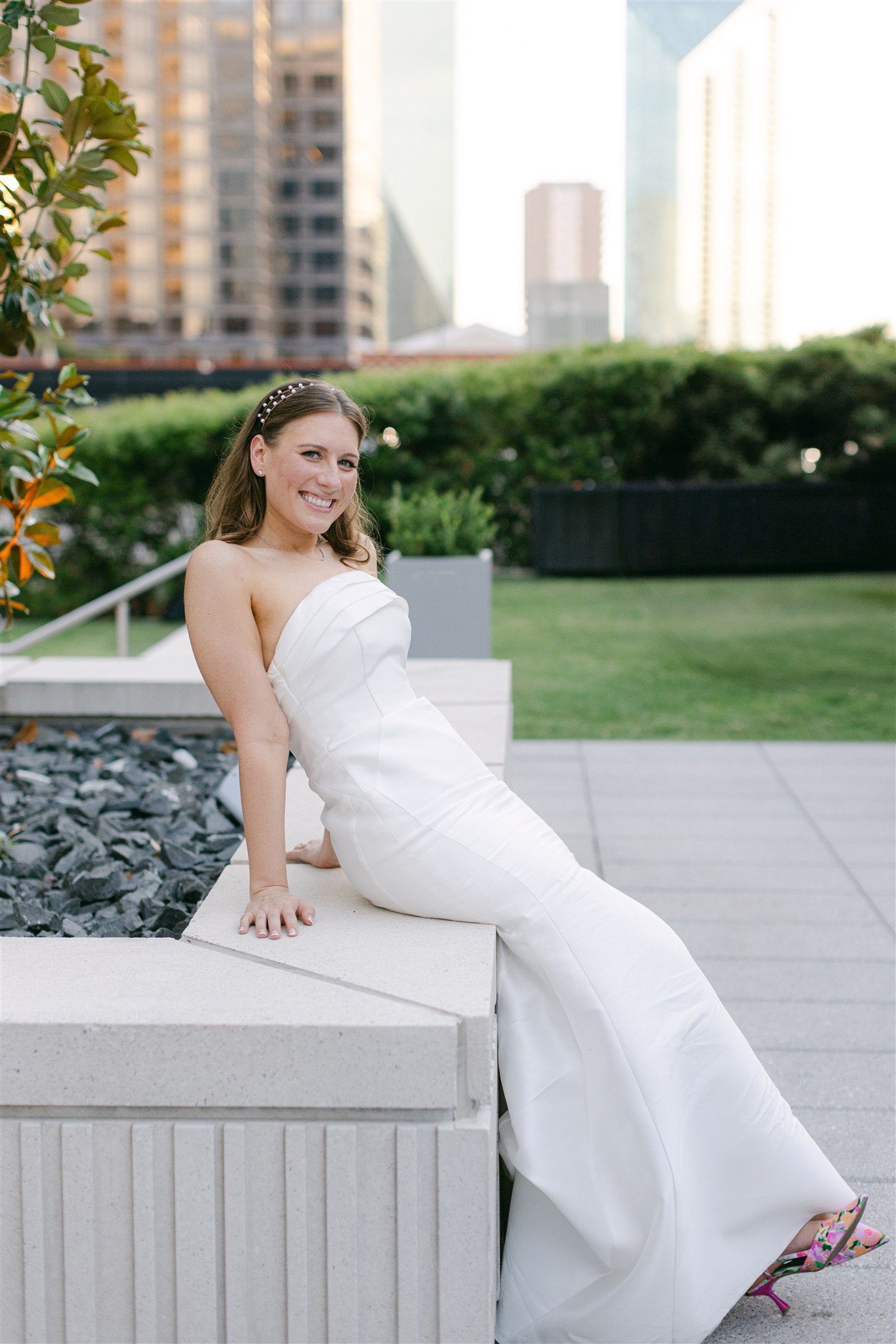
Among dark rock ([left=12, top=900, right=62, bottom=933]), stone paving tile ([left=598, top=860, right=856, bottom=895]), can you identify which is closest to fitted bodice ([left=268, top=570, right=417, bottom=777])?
dark rock ([left=12, top=900, right=62, bottom=933])

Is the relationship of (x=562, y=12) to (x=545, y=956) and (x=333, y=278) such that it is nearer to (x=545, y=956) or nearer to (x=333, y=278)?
(x=545, y=956)

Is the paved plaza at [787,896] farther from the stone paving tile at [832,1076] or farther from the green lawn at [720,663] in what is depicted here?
the green lawn at [720,663]

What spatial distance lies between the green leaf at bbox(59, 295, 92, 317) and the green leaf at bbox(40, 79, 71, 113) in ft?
1.41

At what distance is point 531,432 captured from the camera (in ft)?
50.8

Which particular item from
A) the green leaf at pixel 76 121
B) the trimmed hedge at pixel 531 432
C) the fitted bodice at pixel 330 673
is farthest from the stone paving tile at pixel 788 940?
the trimmed hedge at pixel 531 432

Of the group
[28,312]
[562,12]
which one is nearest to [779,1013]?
[28,312]

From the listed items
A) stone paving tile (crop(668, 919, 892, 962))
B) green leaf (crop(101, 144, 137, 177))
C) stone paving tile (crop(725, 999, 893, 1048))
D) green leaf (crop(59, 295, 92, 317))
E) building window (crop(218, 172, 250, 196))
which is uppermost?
building window (crop(218, 172, 250, 196))

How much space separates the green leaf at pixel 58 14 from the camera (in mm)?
2703

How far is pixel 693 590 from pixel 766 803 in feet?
16.1

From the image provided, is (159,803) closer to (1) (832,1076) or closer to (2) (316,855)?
(2) (316,855)

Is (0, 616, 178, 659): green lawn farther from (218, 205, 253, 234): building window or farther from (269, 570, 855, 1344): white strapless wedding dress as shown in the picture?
(218, 205, 253, 234): building window

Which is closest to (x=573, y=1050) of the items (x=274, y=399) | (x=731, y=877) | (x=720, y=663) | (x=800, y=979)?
(x=274, y=399)

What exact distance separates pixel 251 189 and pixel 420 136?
98888mm

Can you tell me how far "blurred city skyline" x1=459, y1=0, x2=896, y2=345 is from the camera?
7.23 m
